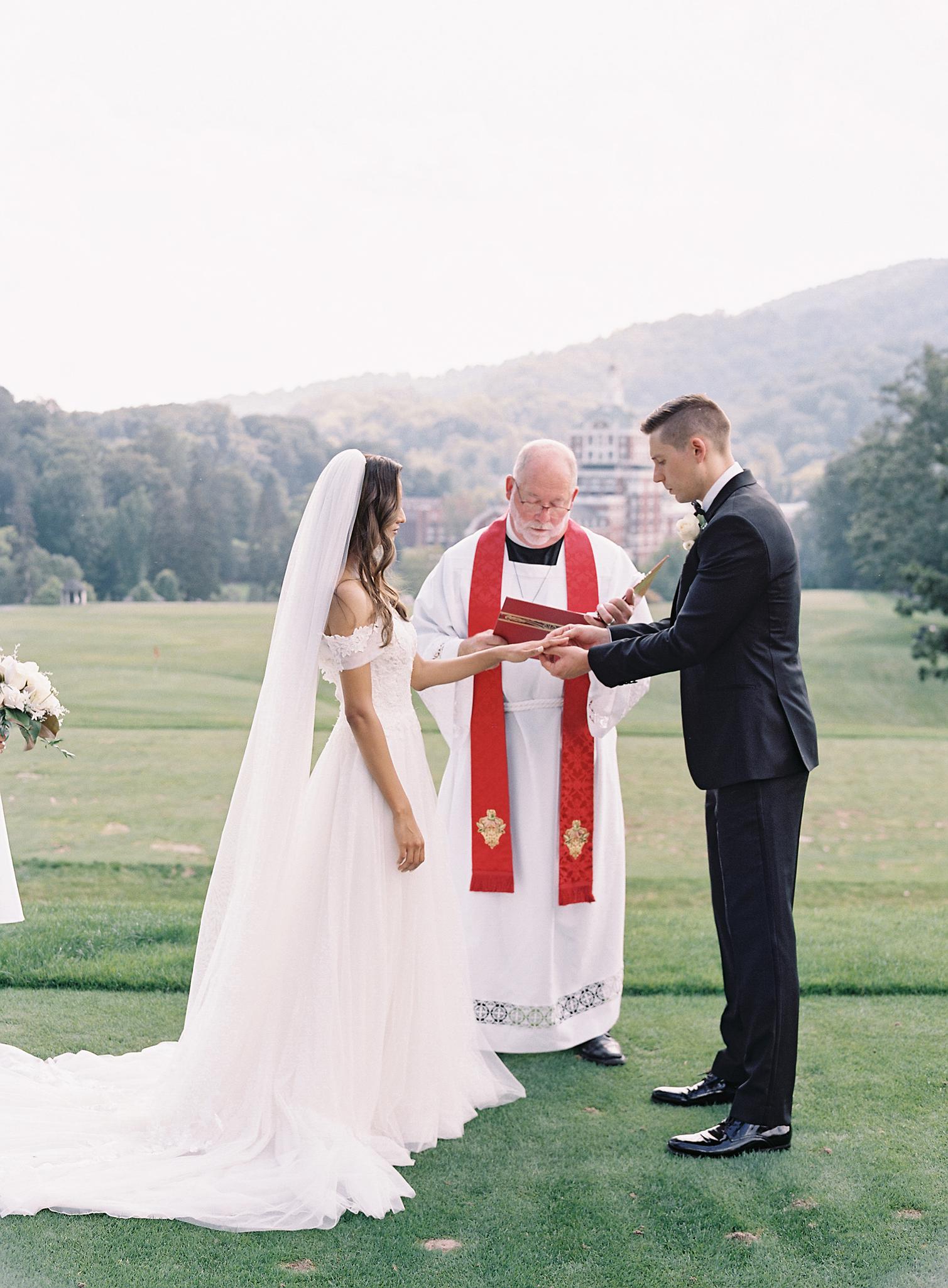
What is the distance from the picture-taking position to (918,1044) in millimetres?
4344

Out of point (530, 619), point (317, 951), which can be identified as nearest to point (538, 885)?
point (530, 619)

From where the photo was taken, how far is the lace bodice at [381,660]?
343cm

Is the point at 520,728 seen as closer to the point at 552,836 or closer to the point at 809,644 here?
the point at 552,836

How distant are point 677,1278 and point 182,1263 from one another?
44.9 inches

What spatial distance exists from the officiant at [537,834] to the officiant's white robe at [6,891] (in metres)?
1.45

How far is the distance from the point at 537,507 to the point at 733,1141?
82.0 inches

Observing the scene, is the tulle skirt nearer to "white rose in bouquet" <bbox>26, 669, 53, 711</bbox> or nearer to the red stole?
the red stole

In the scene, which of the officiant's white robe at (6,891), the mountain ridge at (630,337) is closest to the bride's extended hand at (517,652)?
the officiant's white robe at (6,891)

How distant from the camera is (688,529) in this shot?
12.9 ft

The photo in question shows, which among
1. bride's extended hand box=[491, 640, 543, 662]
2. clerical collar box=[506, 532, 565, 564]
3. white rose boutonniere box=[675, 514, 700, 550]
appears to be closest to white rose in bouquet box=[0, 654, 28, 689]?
bride's extended hand box=[491, 640, 543, 662]

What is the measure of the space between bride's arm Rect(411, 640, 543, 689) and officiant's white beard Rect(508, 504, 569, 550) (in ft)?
1.49

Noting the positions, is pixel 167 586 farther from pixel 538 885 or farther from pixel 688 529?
pixel 688 529

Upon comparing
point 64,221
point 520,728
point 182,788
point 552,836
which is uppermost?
point 64,221

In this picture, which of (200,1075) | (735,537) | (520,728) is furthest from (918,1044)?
(200,1075)
